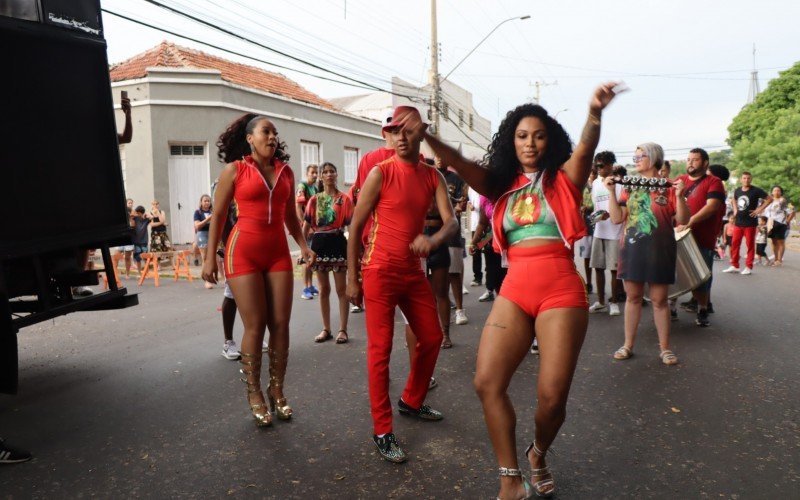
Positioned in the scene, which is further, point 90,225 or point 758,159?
point 758,159

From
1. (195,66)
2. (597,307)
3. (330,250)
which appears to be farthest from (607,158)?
(195,66)

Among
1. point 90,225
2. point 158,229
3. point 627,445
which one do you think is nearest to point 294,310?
point 90,225

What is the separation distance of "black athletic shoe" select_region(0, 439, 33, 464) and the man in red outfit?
6.86 feet

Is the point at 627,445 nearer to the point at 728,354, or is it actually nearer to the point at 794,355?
the point at 728,354

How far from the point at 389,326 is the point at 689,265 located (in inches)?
170

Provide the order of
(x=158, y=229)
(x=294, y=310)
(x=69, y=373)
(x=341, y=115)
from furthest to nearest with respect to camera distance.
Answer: (x=341, y=115) < (x=158, y=229) < (x=294, y=310) < (x=69, y=373)

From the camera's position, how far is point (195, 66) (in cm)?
1872

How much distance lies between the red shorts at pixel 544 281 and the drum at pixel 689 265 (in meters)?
4.17

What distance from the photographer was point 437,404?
4438 millimetres

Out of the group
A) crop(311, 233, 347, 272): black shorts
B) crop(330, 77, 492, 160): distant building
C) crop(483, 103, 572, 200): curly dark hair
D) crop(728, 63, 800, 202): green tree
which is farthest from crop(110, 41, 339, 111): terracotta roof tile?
crop(728, 63, 800, 202): green tree

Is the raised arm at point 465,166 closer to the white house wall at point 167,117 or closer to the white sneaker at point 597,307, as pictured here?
the white sneaker at point 597,307

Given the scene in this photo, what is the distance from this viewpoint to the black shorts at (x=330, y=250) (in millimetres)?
6734

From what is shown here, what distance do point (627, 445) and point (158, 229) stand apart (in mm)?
13671

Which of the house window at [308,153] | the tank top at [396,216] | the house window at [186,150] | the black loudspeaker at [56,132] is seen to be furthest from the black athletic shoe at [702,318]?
the house window at [308,153]
